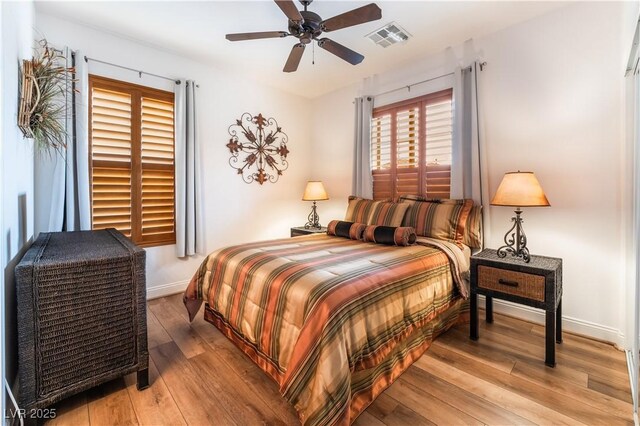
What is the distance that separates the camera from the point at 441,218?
279 cm

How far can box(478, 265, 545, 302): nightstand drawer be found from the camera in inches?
80.2

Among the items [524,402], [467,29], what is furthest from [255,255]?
[467,29]

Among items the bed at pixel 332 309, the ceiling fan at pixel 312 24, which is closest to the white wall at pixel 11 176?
the bed at pixel 332 309

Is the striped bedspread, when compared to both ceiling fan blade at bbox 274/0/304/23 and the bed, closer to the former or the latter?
the bed

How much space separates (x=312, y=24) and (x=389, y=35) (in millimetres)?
1135

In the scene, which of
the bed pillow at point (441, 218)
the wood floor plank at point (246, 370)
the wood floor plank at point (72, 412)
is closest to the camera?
the wood floor plank at point (72, 412)

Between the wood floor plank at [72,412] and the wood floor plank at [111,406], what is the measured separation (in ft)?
0.08

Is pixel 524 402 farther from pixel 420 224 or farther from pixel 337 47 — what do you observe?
pixel 337 47

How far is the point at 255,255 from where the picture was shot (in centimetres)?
215

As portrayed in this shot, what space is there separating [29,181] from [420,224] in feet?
10.7

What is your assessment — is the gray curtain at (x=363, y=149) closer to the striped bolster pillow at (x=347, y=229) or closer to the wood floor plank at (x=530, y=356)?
the striped bolster pillow at (x=347, y=229)

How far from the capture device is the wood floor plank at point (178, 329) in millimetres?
2213

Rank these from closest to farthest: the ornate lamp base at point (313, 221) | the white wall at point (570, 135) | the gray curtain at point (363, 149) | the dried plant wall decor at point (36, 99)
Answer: the dried plant wall decor at point (36, 99) < the white wall at point (570, 135) < the gray curtain at point (363, 149) < the ornate lamp base at point (313, 221)

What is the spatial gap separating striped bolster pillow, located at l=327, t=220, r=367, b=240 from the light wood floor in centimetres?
117
